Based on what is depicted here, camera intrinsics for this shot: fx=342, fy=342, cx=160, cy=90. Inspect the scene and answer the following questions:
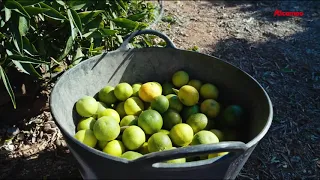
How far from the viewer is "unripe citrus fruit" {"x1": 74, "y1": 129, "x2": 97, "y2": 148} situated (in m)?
1.61

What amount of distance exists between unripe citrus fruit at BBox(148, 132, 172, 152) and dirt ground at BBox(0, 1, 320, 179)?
907 millimetres

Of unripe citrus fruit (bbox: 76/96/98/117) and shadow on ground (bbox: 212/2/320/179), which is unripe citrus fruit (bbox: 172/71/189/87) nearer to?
unripe citrus fruit (bbox: 76/96/98/117)

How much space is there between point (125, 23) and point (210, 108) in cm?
118

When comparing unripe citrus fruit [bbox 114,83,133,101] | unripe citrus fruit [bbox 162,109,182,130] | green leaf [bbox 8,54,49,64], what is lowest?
unripe citrus fruit [bbox 162,109,182,130]

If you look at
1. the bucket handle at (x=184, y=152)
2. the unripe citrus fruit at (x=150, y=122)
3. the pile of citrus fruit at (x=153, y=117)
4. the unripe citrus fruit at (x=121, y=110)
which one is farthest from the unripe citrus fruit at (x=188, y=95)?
the bucket handle at (x=184, y=152)

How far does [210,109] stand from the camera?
1.86 m

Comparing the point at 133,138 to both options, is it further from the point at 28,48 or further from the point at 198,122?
the point at 28,48

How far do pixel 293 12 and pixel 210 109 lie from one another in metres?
3.29

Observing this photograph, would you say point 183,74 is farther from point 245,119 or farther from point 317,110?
point 317,110

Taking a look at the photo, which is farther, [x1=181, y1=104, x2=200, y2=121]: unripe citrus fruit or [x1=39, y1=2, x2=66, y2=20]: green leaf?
[x1=39, y1=2, x2=66, y2=20]: green leaf

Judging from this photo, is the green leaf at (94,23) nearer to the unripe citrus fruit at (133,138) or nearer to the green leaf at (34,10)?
the green leaf at (34,10)

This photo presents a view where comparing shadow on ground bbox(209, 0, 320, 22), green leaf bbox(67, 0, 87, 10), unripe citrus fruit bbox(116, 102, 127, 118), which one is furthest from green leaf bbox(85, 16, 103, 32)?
shadow on ground bbox(209, 0, 320, 22)

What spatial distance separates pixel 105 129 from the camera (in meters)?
1.61

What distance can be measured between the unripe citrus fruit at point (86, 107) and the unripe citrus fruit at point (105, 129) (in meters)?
0.13
